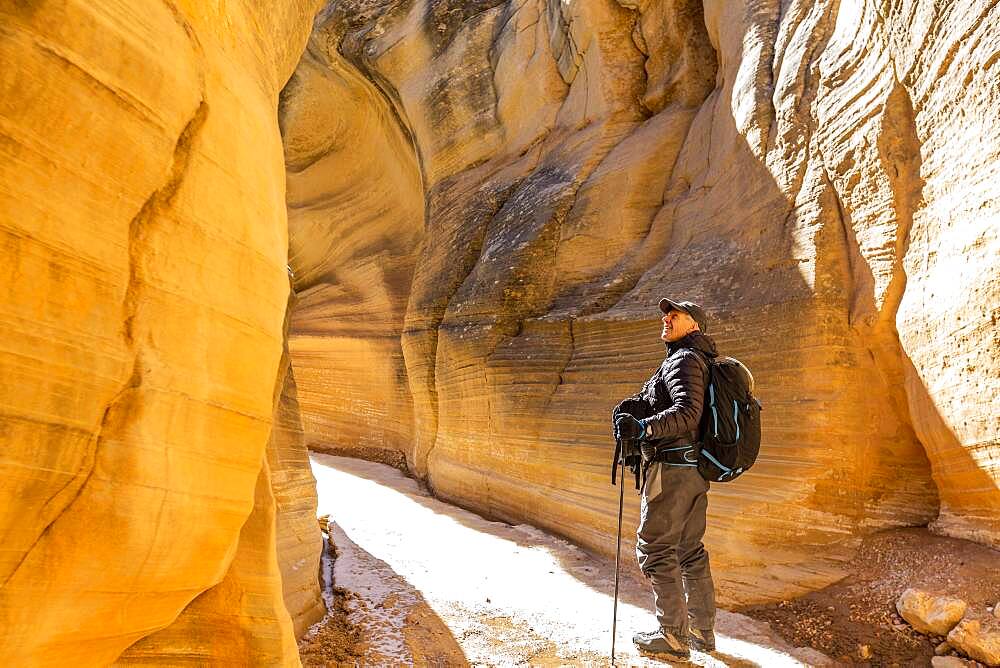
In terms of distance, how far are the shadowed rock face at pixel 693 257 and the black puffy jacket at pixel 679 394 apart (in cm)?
130

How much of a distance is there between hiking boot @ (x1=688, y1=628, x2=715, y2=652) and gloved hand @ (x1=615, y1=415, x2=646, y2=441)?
919mm

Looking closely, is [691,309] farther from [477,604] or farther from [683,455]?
[477,604]

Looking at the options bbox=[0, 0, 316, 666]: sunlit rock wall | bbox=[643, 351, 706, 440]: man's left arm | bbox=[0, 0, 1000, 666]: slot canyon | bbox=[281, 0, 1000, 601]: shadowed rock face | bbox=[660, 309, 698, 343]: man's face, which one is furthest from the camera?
bbox=[281, 0, 1000, 601]: shadowed rock face

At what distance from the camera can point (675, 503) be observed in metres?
3.20

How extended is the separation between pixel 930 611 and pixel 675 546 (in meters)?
1.16

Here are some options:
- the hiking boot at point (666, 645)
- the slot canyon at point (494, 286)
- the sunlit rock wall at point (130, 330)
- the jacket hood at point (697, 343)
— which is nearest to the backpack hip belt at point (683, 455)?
the jacket hood at point (697, 343)

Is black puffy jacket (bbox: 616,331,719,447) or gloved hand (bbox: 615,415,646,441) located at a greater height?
black puffy jacket (bbox: 616,331,719,447)

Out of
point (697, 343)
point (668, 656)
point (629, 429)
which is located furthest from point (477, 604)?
point (697, 343)

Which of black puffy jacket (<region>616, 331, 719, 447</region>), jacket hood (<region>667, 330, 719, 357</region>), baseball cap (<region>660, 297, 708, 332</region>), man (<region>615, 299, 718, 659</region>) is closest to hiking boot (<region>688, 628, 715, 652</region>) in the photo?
man (<region>615, 299, 718, 659</region>)

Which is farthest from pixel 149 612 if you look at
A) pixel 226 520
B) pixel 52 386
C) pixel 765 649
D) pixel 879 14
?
pixel 879 14

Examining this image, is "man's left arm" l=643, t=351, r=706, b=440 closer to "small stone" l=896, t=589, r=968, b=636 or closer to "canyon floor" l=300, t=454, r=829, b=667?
"canyon floor" l=300, t=454, r=829, b=667

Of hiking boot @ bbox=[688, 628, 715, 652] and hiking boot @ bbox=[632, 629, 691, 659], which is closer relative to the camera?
hiking boot @ bbox=[632, 629, 691, 659]

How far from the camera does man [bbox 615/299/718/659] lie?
124 inches

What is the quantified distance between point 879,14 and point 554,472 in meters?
3.83
